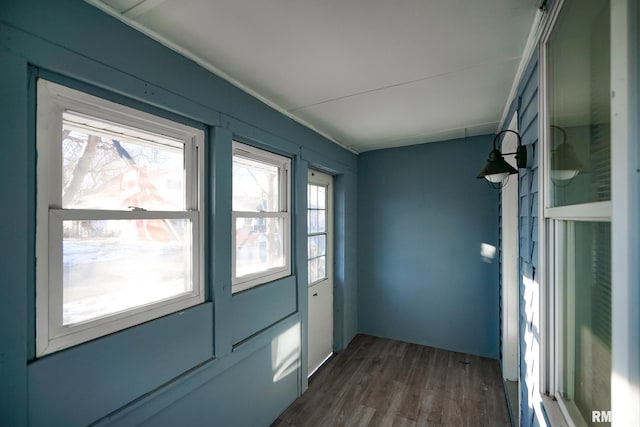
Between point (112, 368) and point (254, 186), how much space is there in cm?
140

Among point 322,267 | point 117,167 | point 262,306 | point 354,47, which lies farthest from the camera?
point 322,267

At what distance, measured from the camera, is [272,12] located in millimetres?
1209

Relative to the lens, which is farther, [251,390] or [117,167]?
[251,390]

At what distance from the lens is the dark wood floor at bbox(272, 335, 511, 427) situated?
2.17 meters

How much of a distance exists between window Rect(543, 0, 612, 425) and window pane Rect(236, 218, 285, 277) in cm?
181

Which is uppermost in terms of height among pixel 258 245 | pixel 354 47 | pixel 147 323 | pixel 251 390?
pixel 354 47

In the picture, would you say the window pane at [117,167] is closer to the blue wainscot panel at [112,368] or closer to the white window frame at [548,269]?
the blue wainscot panel at [112,368]

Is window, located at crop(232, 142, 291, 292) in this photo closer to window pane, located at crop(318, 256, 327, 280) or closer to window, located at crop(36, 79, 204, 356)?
window, located at crop(36, 79, 204, 356)

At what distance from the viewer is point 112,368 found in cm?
118

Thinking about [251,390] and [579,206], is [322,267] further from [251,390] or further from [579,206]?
[579,206]

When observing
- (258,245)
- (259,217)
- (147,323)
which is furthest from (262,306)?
(147,323)

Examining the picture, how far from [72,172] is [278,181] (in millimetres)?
1449

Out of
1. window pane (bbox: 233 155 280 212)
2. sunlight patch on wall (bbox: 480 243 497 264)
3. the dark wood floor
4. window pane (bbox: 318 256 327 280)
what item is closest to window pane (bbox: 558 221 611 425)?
the dark wood floor

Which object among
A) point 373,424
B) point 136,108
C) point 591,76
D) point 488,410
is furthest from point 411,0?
point 488,410
